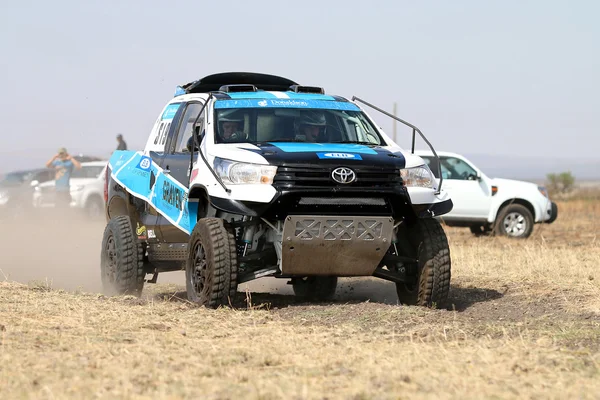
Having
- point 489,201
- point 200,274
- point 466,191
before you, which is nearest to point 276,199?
point 200,274

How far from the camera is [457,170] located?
72.6ft

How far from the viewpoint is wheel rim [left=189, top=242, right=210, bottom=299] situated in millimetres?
9578

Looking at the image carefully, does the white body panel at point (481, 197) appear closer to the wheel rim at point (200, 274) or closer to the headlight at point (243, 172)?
the wheel rim at point (200, 274)

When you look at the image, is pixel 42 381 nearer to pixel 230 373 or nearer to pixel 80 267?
pixel 230 373

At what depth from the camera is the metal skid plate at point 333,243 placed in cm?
913

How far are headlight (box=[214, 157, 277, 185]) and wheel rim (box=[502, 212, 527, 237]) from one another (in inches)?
532

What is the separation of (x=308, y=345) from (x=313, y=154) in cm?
213

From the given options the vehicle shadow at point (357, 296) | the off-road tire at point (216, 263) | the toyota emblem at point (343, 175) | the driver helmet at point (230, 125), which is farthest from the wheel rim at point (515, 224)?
the toyota emblem at point (343, 175)

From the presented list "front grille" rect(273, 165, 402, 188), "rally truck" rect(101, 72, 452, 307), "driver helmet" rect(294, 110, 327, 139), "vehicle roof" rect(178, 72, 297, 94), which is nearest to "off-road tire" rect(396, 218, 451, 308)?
"rally truck" rect(101, 72, 452, 307)

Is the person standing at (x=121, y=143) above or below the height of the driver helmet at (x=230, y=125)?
below

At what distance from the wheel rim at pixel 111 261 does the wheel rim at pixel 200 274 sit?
1.87 m

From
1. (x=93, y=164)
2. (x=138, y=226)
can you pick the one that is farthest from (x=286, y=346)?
(x=93, y=164)

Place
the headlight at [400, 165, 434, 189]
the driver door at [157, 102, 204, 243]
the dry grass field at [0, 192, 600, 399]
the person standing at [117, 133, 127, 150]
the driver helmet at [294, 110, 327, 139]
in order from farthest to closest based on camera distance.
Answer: the person standing at [117, 133, 127, 150] < the driver door at [157, 102, 204, 243] < the driver helmet at [294, 110, 327, 139] < the headlight at [400, 165, 434, 189] < the dry grass field at [0, 192, 600, 399]

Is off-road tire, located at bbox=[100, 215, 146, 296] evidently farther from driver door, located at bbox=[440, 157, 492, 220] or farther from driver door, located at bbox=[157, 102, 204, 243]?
driver door, located at bbox=[440, 157, 492, 220]
